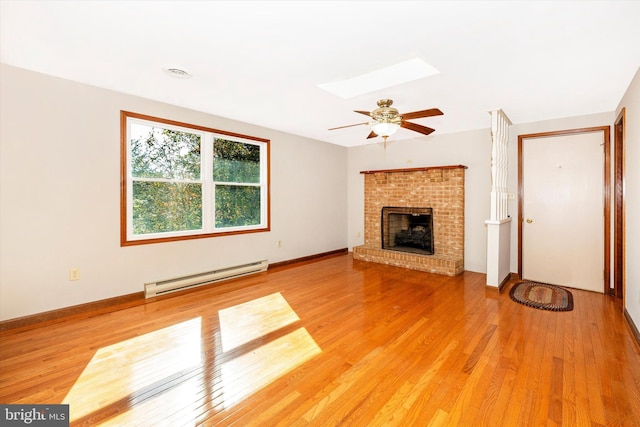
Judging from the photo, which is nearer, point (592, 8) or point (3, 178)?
point (592, 8)

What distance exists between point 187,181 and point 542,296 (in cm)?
485

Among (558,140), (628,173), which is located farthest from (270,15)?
(558,140)

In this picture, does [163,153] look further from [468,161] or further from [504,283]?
[504,283]

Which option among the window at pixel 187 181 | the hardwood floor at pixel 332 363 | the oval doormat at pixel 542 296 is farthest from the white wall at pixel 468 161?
the window at pixel 187 181

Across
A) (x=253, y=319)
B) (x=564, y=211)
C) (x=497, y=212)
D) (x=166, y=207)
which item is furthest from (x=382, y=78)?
(x=564, y=211)

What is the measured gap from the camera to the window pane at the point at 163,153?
3.59 m

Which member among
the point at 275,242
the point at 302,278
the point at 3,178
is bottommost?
the point at 302,278

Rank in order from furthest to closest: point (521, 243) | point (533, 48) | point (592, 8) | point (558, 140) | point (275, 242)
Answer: point (275, 242), point (521, 243), point (558, 140), point (533, 48), point (592, 8)

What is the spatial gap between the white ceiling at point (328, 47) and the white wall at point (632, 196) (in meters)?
0.25

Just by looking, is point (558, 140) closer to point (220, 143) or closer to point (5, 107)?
point (220, 143)

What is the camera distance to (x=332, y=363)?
221 centimetres

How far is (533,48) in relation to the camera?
91.4 inches

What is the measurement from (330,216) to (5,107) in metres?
4.87

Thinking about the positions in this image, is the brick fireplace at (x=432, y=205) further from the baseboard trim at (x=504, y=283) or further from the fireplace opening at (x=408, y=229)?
the baseboard trim at (x=504, y=283)
